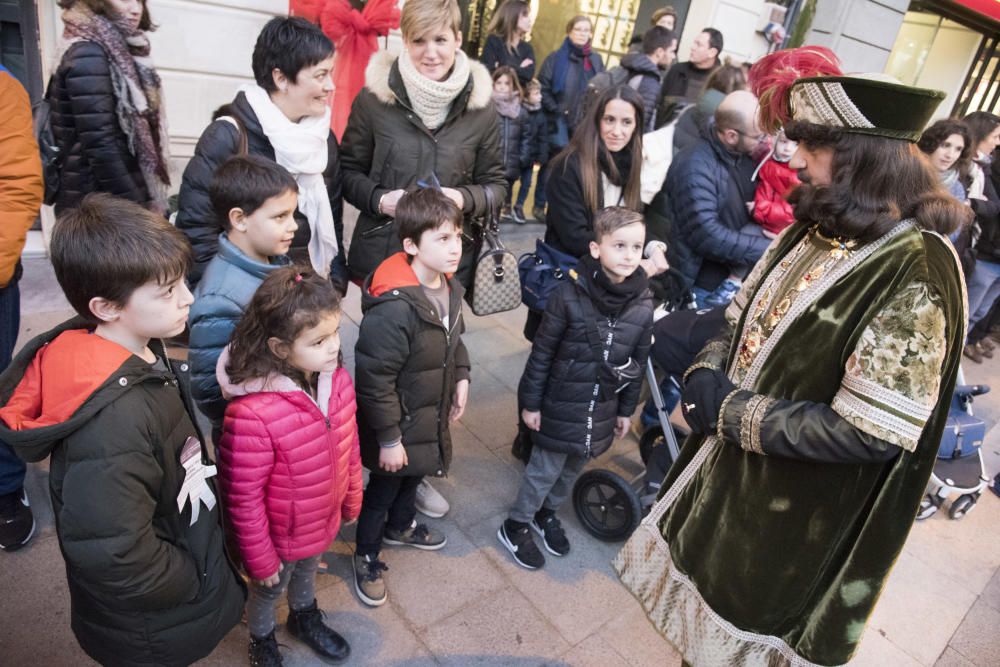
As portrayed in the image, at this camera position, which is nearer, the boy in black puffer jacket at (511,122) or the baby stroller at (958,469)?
the baby stroller at (958,469)

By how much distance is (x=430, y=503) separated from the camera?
3260 mm

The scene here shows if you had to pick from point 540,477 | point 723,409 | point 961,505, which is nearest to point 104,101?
point 540,477

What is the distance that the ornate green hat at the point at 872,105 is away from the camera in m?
1.51

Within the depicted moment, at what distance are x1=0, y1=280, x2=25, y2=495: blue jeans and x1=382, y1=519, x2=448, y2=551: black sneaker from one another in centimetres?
151

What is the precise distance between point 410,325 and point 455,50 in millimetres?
1512

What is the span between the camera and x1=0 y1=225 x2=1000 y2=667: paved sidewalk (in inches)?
97.9

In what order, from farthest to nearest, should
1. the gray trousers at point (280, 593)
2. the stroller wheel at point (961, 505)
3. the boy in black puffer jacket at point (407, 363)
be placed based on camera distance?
the stroller wheel at point (961, 505) < the boy in black puffer jacket at point (407, 363) < the gray trousers at point (280, 593)

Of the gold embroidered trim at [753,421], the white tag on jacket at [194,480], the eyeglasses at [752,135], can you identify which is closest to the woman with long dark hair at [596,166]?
the eyeglasses at [752,135]

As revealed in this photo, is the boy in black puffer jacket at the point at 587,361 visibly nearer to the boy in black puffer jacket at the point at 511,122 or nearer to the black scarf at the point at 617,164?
the black scarf at the point at 617,164

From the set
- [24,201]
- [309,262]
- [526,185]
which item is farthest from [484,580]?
[526,185]

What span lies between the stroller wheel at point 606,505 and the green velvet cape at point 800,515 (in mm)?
987

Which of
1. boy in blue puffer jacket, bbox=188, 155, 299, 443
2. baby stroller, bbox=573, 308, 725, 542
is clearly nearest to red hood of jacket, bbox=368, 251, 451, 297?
boy in blue puffer jacket, bbox=188, 155, 299, 443

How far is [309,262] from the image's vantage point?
2.92 m

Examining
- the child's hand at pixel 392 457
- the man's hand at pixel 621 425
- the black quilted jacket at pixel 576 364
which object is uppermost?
the black quilted jacket at pixel 576 364
